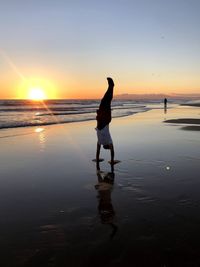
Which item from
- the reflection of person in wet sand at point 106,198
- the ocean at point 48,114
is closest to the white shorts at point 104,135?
the reflection of person in wet sand at point 106,198

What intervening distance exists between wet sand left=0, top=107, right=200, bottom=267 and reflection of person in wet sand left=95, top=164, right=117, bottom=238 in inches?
0.6

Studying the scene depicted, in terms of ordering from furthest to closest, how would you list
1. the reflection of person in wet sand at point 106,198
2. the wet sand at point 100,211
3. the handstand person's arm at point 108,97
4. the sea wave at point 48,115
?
the sea wave at point 48,115
the handstand person's arm at point 108,97
the reflection of person in wet sand at point 106,198
the wet sand at point 100,211

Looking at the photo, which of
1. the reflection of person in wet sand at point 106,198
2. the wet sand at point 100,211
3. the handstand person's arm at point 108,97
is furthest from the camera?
the handstand person's arm at point 108,97

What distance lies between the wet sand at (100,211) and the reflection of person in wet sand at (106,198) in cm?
2

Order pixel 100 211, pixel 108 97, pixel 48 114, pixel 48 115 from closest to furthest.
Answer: pixel 100 211 → pixel 108 97 → pixel 48 115 → pixel 48 114

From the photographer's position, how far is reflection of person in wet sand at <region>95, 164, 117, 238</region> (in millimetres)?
5035

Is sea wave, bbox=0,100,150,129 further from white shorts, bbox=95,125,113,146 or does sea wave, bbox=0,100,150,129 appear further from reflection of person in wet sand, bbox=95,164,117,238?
reflection of person in wet sand, bbox=95,164,117,238

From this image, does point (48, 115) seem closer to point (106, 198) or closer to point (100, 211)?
point (106, 198)

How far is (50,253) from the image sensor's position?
401 cm

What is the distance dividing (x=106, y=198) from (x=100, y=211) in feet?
2.45

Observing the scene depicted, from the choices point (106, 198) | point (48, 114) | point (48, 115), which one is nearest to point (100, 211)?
point (106, 198)

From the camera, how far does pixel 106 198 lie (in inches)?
244

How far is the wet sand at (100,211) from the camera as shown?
3957 millimetres

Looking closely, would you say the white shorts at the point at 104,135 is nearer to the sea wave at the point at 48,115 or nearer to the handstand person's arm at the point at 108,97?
the handstand person's arm at the point at 108,97
